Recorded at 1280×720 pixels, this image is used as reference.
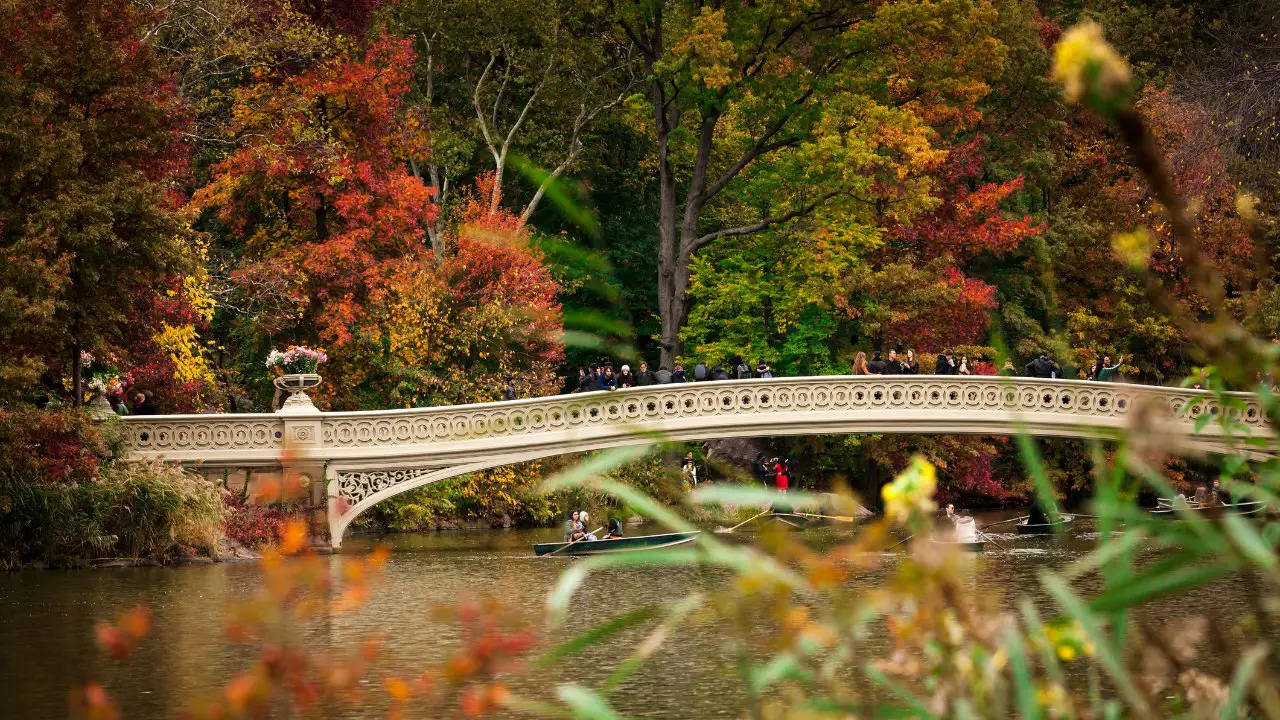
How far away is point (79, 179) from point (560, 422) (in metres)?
8.26

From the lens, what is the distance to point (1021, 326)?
3741cm

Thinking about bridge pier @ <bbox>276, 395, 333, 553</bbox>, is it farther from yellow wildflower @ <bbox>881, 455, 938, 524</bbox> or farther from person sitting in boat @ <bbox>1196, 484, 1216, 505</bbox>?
yellow wildflower @ <bbox>881, 455, 938, 524</bbox>

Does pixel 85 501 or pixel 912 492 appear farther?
pixel 85 501

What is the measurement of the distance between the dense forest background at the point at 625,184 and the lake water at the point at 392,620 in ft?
12.6

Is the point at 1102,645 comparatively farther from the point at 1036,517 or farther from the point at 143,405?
the point at 1036,517

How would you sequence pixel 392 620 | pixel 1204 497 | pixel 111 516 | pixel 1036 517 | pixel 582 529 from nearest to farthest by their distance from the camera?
pixel 392 620 → pixel 111 516 → pixel 582 529 → pixel 1036 517 → pixel 1204 497

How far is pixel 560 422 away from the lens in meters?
27.5

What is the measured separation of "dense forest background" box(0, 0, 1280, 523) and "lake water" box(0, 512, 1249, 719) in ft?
12.6

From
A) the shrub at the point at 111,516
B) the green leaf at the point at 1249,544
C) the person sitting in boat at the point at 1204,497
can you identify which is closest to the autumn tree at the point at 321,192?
the shrub at the point at 111,516

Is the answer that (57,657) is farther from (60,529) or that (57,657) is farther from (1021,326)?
(1021,326)

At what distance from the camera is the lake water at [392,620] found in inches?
544

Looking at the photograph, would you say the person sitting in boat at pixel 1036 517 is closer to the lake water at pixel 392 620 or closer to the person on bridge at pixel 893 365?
the lake water at pixel 392 620

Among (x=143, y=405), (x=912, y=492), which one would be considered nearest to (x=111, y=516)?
(x=143, y=405)

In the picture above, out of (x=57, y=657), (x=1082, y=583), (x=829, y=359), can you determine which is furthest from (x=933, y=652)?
(x=829, y=359)
